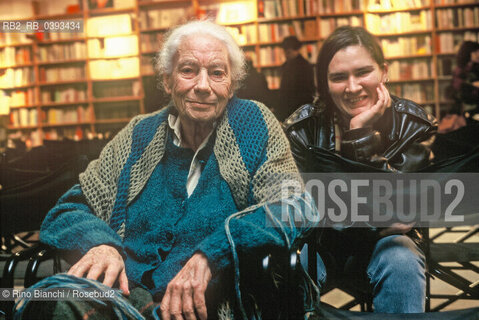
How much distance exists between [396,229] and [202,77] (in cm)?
68

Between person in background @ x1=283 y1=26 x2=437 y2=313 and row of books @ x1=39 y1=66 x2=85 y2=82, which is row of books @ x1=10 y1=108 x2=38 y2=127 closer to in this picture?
row of books @ x1=39 y1=66 x2=85 y2=82

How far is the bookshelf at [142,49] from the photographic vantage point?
2779 millimetres

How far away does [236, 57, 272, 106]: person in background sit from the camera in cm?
134

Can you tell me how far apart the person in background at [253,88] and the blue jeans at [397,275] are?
60 centimetres

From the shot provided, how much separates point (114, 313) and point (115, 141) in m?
0.54

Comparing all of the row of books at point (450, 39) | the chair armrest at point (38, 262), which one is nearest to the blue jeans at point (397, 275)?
the chair armrest at point (38, 262)

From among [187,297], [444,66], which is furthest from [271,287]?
[444,66]

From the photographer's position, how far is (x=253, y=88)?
1.52 meters

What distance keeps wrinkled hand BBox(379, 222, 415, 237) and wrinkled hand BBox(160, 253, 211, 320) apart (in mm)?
514

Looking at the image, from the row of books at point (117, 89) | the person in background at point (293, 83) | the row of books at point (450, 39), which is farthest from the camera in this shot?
the row of books at point (117, 89)

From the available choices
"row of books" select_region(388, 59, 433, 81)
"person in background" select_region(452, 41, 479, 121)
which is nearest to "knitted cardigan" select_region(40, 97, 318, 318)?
"person in background" select_region(452, 41, 479, 121)

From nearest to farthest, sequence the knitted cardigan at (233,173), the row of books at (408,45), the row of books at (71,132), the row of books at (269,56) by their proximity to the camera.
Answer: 1. the knitted cardigan at (233,173)
2. the row of books at (408,45)
3. the row of books at (269,56)
4. the row of books at (71,132)

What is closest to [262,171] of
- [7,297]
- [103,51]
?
[7,297]

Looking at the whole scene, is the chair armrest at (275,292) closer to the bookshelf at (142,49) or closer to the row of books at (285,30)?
the bookshelf at (142,49)
